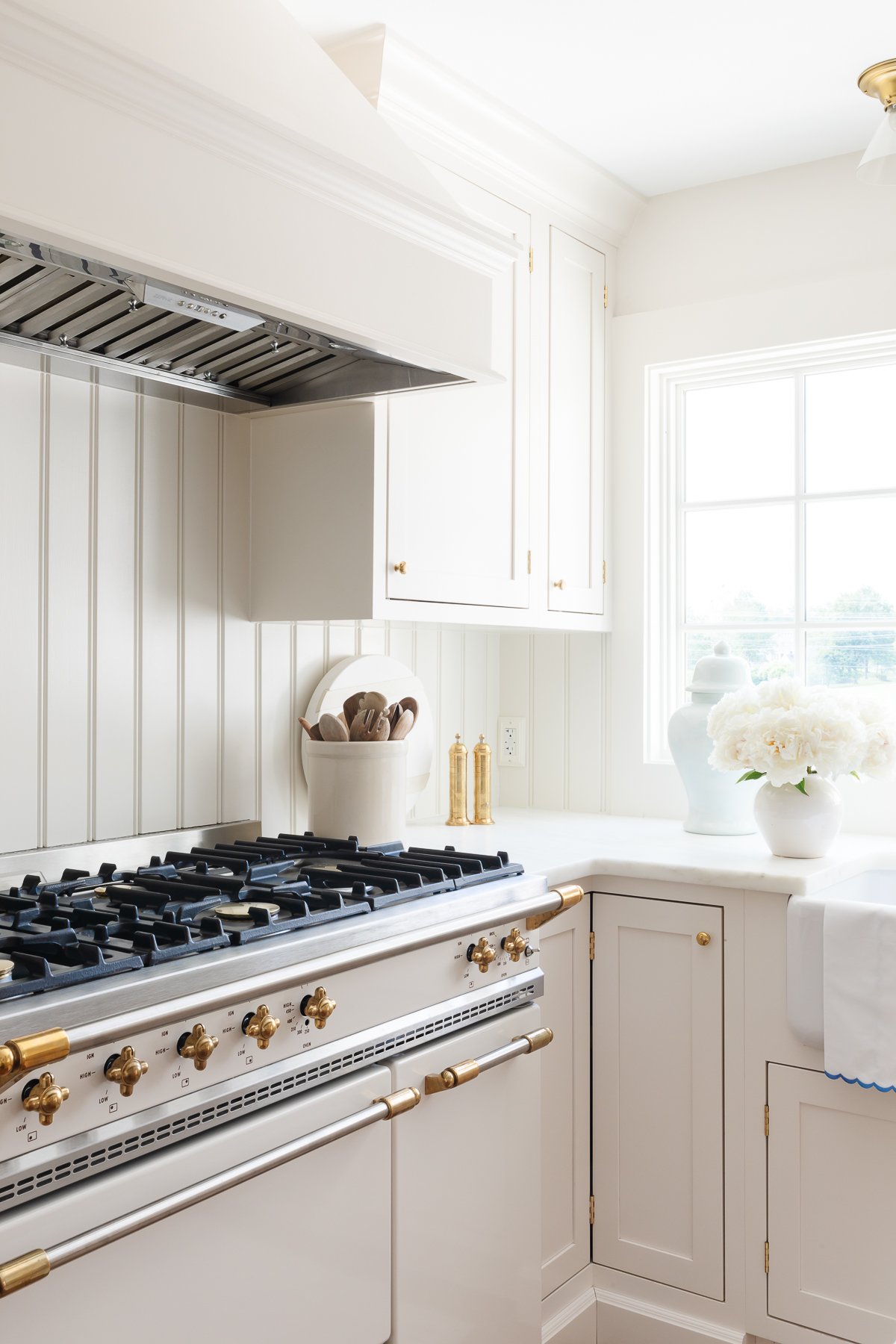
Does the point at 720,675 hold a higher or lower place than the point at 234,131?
lower

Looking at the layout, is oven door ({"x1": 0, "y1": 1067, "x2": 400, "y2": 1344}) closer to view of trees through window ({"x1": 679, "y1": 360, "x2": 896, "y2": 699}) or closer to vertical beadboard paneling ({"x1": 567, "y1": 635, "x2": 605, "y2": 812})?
vertical beadboard paneling ({"x1": 567, "y1": 635, "x2": 605, "y2": 812})

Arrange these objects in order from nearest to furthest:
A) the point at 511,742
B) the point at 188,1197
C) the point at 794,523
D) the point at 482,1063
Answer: the point at 188,1197 → the point at 482,1063 → the point at 794,523 → the point at 511,742

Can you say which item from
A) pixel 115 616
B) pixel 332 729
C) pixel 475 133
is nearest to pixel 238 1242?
pixel 332 729

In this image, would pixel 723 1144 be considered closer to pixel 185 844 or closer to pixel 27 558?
pixel 185 844

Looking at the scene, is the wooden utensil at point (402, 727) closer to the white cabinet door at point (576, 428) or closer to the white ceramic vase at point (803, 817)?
the white cabinet door at point (576, 428)

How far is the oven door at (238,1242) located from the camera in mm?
1134

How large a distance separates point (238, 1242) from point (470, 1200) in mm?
501

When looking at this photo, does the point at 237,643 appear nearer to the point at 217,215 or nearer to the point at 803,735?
the point at 217,215

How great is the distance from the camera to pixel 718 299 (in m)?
2.74

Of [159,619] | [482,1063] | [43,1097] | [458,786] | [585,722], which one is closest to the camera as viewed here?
[43,1097]

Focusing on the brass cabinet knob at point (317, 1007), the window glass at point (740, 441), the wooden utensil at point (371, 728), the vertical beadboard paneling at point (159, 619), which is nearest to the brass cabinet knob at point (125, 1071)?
the brass cabinet knob at point (317, 1007)

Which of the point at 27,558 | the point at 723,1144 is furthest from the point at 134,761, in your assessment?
the point at 723,1144

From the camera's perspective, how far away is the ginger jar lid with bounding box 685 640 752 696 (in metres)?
2.51

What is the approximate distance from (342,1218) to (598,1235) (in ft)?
3.16
